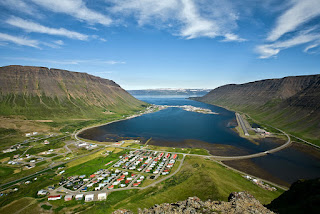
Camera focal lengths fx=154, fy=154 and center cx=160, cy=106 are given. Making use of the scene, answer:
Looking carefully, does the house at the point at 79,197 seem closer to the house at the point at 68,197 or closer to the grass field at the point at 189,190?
the house at the point at 68,197

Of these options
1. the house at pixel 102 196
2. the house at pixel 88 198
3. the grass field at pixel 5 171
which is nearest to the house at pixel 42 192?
the house at pixel 88 198

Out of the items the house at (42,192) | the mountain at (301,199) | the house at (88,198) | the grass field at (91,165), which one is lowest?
the grass field at (91,165)

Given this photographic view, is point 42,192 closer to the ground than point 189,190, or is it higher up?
closer to the ground

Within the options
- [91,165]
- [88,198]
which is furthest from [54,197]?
[91,165]

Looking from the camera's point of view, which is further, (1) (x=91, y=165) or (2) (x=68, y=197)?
(1) (x=91, y=165)

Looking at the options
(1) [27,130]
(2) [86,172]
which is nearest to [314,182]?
(2) [86,172]

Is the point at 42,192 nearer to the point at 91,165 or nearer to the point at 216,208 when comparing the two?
the point at 91,165

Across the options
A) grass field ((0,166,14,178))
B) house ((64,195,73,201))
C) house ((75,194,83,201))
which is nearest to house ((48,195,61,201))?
house ((64,195,73,201))

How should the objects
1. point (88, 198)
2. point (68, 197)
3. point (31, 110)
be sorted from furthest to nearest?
point (31, 110), point (68, 197), point (88, 198)

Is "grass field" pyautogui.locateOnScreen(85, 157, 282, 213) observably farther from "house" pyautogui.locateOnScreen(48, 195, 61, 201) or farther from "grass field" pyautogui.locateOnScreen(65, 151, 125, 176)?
"grass field" pyautogui.locateOnScreen(65, 151, 125, 176)
